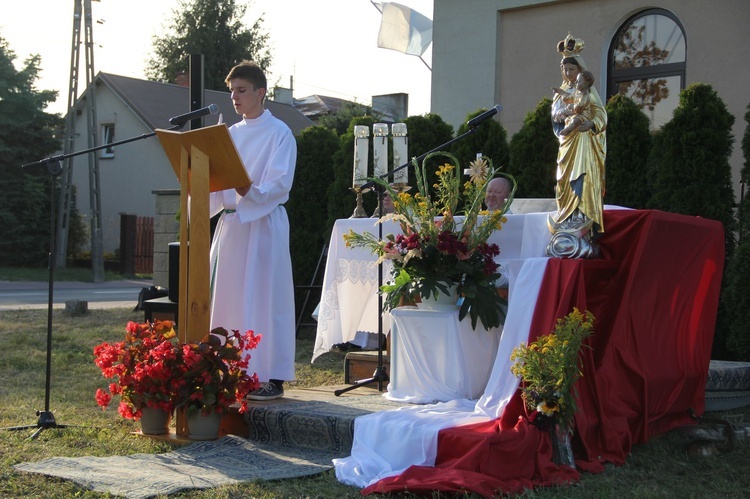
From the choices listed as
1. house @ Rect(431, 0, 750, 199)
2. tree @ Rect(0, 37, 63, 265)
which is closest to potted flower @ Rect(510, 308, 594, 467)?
house @ Rect(431, 0, 750, 199)

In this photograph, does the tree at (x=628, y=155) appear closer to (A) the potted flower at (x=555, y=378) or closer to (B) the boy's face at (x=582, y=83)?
(B) the boy's face at (x=582, y=83)

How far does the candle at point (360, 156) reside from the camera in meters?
6.58

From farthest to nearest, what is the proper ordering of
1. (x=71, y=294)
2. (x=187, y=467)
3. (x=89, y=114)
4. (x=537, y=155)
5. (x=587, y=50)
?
(x=89, y=114)
(x=71, y=294)
(x=587, y=50)
(x=537, y=155)
(x=187, y=467)

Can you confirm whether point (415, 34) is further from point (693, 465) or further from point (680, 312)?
point (693, 465)

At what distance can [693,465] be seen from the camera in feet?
15.7

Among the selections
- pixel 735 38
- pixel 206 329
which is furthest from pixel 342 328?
pixel 735 38

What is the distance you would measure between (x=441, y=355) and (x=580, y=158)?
136 cm

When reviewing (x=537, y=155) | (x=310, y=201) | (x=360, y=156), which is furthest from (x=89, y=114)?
(x=360, y=156)

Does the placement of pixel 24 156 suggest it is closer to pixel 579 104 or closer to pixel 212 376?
pixel 212 376

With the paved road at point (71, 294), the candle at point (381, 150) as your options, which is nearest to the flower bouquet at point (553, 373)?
the candle at point (381, 150)

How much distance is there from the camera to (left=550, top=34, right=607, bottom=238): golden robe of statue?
197 inches

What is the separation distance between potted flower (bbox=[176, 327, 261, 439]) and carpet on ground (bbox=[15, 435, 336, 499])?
15cm

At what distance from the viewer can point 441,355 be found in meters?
5.27

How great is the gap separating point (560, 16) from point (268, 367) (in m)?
7.12
